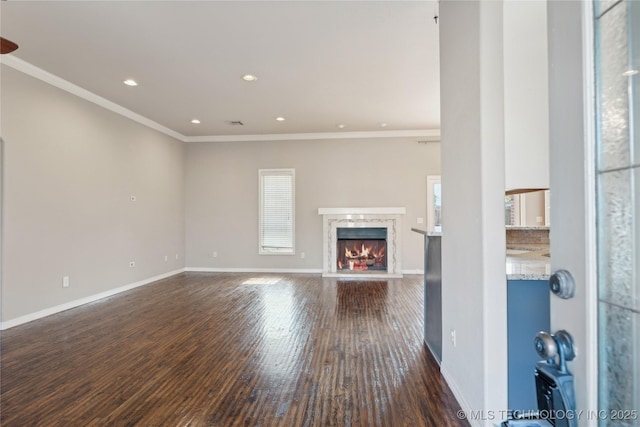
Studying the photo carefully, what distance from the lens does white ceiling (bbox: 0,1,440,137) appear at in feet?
8.98

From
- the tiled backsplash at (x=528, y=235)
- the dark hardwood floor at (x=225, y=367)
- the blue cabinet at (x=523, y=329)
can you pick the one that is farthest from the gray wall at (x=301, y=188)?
the blue cabinet at (x=523, y=329)

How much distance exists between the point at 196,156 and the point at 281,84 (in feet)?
12.4

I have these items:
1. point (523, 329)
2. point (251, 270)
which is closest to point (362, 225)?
point (251, 270)

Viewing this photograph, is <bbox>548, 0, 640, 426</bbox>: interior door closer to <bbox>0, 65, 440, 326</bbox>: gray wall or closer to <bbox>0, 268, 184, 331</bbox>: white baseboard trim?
<bbox>0, 65, 440, 326</bbox>: gray wall

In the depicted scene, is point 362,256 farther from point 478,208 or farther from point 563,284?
point 563,284

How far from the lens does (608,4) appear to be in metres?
0.60

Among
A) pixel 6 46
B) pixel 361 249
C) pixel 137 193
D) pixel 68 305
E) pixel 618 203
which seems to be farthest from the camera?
pixel 361 249

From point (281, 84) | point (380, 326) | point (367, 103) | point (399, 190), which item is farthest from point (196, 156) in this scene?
point (380, 326)

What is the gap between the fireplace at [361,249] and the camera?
6.76 m

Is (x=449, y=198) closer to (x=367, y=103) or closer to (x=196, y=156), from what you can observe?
(x=367, y=103)

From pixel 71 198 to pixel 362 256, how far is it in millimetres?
5184

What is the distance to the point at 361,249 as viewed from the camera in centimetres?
685

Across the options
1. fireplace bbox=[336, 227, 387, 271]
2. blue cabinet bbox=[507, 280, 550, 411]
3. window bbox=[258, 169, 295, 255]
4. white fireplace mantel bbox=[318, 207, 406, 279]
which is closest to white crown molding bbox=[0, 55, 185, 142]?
window bbox=[258, 169, 295, 255]

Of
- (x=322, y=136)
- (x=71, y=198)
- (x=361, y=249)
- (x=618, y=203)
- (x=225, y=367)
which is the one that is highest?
(x=322, y=136)
